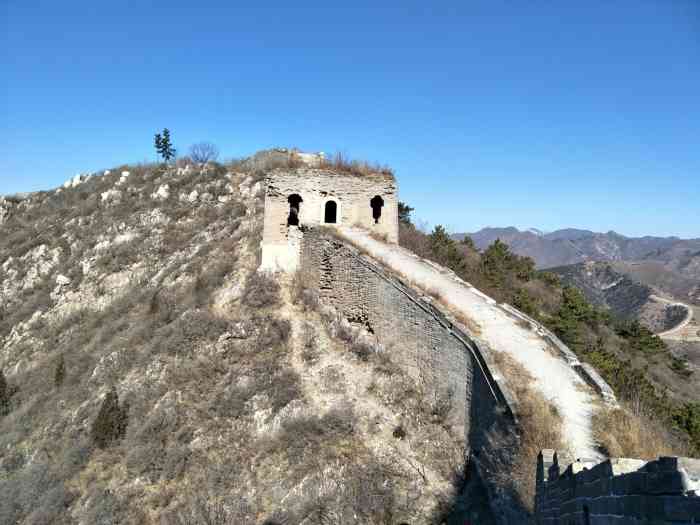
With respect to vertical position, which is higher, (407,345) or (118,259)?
(118,259)

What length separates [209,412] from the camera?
12438 millimetres

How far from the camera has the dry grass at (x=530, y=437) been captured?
21.5 ft

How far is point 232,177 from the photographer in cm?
2917

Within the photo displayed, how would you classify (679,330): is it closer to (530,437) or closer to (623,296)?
(623,296)

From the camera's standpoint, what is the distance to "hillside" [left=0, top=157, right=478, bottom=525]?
971 cm

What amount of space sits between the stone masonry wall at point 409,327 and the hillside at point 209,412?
542 millimetres

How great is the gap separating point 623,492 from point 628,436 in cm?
350

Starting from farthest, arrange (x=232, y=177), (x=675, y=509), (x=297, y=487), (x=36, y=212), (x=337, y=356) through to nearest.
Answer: (x=36, y=212) → (x=232, y=177) → (x=337, y=356) → (x=297, y=487) → (x=675, y=509)

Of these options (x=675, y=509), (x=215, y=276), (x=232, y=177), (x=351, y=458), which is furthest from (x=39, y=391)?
(x=675, y=509)

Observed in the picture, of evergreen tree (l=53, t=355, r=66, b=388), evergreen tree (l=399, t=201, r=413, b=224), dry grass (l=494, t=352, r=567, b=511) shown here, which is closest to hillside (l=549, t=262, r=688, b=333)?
evergreen tree (l=399, t=201, r=413, b=224)

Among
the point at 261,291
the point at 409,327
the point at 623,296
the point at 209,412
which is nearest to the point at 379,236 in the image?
the point at 261,291

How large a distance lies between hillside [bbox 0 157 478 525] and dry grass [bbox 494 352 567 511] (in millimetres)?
1381

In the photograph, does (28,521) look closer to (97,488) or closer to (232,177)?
(97,488)

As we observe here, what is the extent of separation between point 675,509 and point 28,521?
42.4ft
